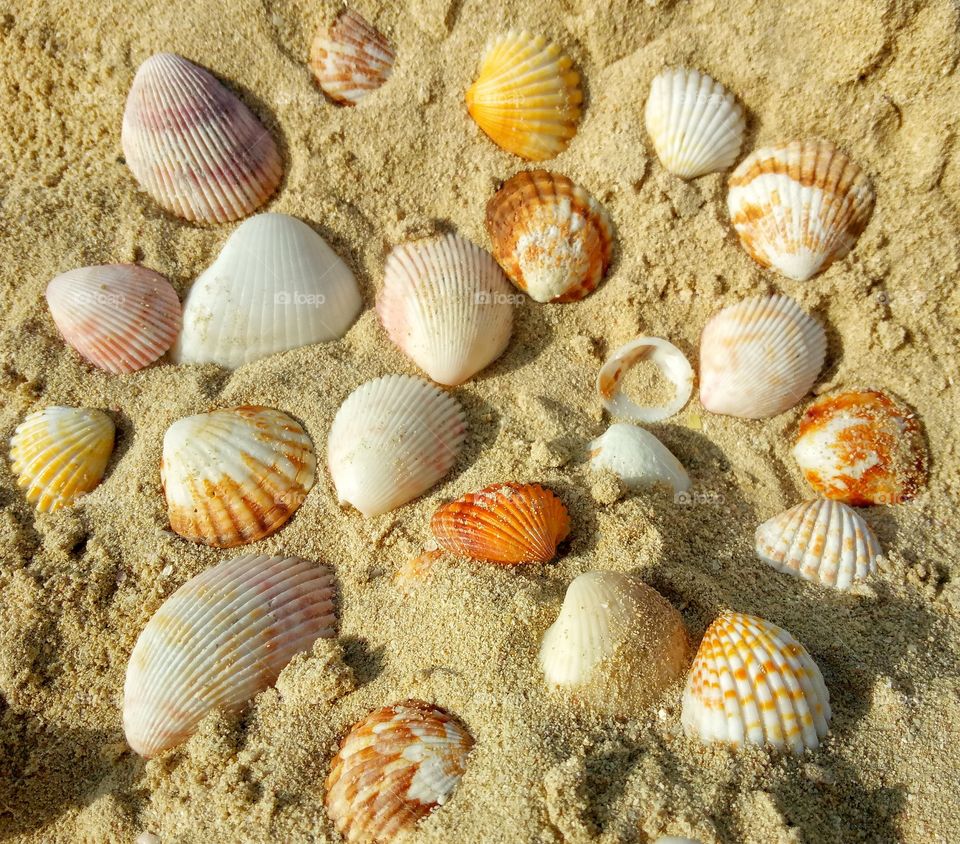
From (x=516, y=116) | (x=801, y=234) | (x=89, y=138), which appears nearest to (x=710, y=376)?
(x=801, y=234)

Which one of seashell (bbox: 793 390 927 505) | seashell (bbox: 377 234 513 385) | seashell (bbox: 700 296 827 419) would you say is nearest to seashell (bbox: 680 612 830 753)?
seashell (bbox: 793 390 927 505)

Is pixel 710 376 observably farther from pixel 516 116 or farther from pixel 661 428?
pixel 516 116

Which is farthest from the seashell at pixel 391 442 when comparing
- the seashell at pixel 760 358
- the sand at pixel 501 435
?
the seashell at pixel 760 358

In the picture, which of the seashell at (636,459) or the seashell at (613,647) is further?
the seashell at (636,459)

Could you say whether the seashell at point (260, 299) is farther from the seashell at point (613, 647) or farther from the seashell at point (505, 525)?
the seashell at point (613, 647)

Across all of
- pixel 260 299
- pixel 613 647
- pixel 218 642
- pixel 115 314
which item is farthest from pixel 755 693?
pixel 115 314
